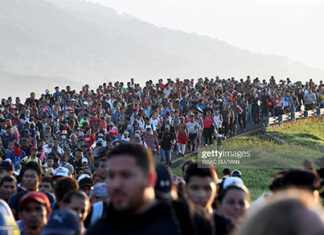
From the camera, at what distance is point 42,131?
2056 centimetres

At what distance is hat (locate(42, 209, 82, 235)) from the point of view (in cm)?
393

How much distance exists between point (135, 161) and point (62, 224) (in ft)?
2.50

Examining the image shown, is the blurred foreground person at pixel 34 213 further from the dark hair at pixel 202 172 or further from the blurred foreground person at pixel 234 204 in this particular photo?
the blurred foreground person at pixel 234 204

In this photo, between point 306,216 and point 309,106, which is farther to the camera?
point 309,106

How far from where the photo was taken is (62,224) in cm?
395

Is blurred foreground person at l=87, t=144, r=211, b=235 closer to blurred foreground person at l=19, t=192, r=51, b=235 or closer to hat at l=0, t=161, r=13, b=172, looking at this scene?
blurred foreground person at l=19, t=192, r=51, b=235

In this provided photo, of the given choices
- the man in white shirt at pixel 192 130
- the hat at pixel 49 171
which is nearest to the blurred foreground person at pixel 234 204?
the hat at pixel 49 171

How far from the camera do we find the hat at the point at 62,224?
12.9 ft

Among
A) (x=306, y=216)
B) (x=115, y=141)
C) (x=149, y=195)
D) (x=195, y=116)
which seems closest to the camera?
(x=306, y=216)

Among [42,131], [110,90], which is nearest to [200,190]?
[42,131]

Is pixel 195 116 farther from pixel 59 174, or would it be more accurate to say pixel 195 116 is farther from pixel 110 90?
pixel 59 174

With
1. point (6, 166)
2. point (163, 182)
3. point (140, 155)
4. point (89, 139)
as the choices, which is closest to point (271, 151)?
point (89, 139)

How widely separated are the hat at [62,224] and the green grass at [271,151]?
19023 millimetres

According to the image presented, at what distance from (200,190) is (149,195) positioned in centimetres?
205
